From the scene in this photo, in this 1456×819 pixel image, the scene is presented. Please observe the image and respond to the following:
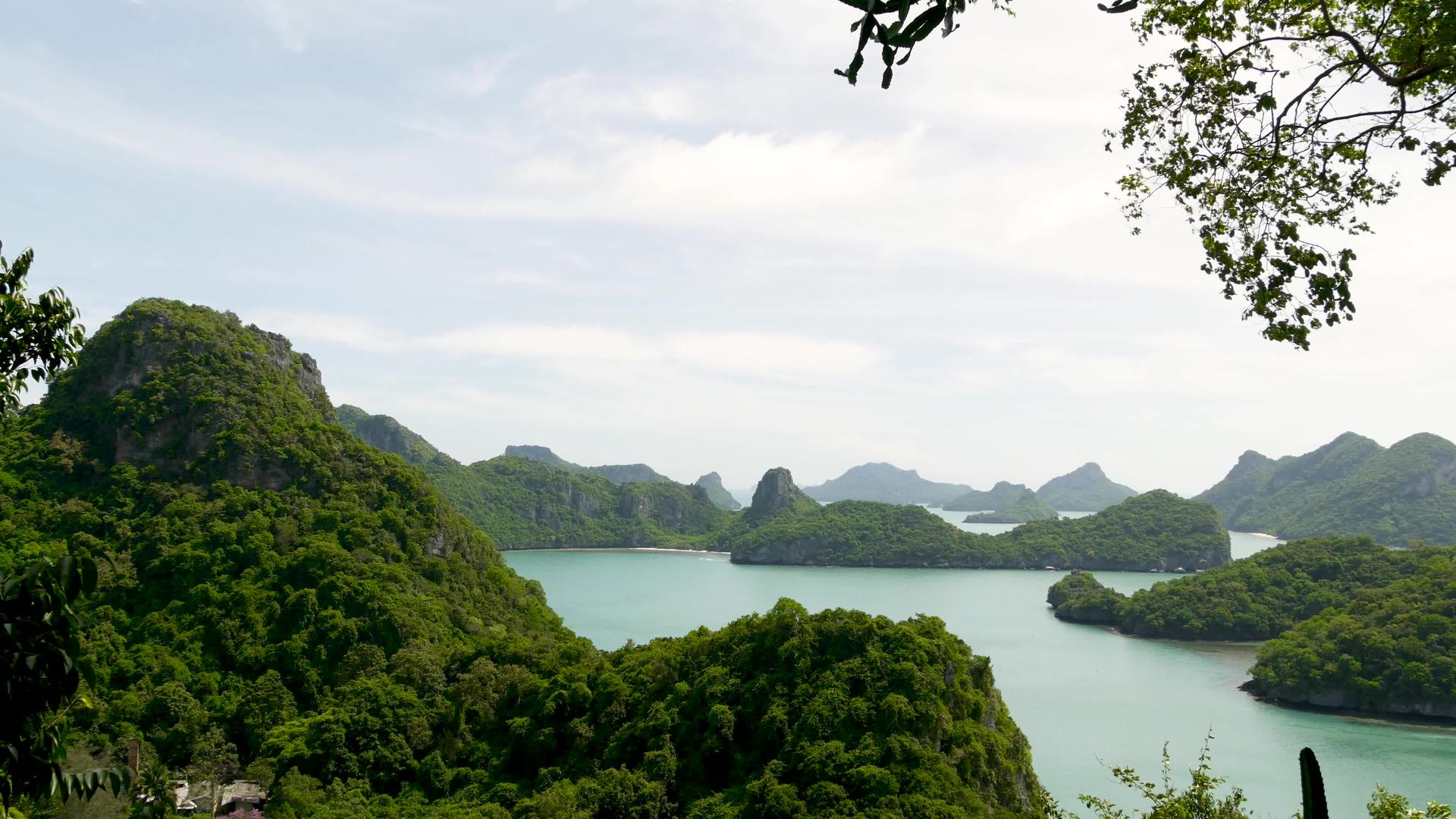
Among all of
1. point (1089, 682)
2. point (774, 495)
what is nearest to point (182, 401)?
point (1089, 682)

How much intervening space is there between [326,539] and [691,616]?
34.3m

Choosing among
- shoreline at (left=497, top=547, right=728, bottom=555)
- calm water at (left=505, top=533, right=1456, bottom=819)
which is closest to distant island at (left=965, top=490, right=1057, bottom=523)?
shoreline at (left=497, top=547, right=728, bottom=555)

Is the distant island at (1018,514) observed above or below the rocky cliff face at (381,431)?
below

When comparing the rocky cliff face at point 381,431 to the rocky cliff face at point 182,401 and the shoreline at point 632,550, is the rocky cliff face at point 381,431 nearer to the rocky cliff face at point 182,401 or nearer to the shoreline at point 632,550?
the shoreline at point 632,550

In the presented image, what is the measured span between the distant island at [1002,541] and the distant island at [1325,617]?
24.1m

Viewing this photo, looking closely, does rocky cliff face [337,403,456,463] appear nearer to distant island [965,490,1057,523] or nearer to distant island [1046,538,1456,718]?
distant island [1046,538,1456,718]

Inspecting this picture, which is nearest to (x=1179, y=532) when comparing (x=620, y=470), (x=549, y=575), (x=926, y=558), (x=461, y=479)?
(x=926, y=558)

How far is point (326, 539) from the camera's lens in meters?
26.6

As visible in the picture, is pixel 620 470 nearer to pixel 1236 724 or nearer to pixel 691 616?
pixel 691 616

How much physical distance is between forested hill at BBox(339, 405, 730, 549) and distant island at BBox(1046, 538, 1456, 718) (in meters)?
57.1

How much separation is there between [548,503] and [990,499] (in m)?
114

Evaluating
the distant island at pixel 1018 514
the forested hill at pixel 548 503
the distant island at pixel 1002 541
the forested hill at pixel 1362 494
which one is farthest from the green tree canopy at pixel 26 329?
the distant island at pixel 1018 514

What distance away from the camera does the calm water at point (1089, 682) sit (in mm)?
28047

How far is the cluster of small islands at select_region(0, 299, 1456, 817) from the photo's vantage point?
1702 centimetres
